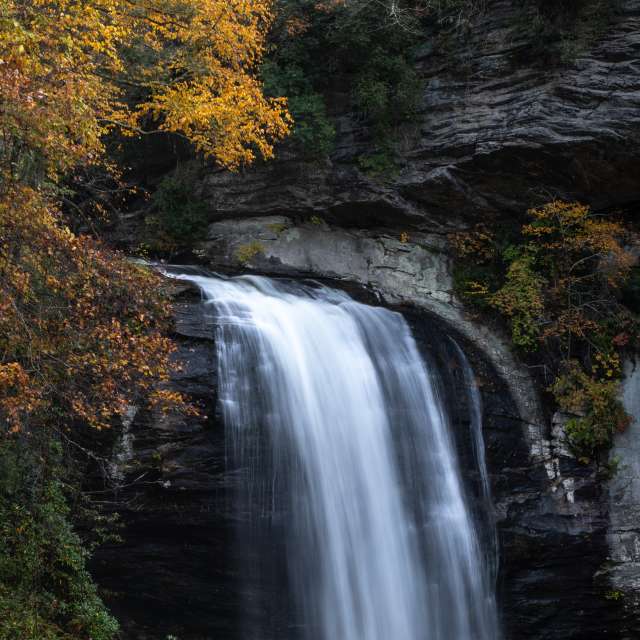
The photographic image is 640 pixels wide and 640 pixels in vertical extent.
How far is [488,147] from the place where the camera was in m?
14.1

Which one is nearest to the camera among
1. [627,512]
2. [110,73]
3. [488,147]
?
[627,512]

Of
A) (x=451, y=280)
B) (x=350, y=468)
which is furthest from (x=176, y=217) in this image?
(x=350, y=468)

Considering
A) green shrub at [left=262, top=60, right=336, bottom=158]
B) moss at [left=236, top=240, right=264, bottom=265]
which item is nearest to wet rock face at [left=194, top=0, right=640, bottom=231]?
green shrub at [left=262, top=60, right=336, bottom=158]

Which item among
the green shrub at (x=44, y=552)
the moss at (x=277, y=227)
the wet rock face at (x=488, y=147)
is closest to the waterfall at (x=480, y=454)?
the wet rock face at (x=488, y=147)

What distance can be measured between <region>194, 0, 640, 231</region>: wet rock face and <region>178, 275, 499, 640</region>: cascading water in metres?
3.59

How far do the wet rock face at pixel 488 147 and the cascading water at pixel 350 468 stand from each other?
11.8 ft

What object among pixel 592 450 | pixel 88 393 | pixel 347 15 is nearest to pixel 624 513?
pixel 592 450

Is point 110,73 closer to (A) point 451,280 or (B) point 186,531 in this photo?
(A) point 451,280

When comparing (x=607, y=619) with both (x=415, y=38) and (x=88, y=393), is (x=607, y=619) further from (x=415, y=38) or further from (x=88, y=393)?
(x=415, y=38)

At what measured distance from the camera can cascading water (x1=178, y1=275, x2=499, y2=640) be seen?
9594 mm

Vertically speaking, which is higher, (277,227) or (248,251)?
(277,227)

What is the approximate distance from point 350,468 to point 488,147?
23.1 ft

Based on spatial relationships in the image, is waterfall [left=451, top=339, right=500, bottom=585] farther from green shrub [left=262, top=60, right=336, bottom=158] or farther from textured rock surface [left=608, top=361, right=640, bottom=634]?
green shrub [left=262, top=60, right=336, bottom=158]

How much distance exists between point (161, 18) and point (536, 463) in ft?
30.9
